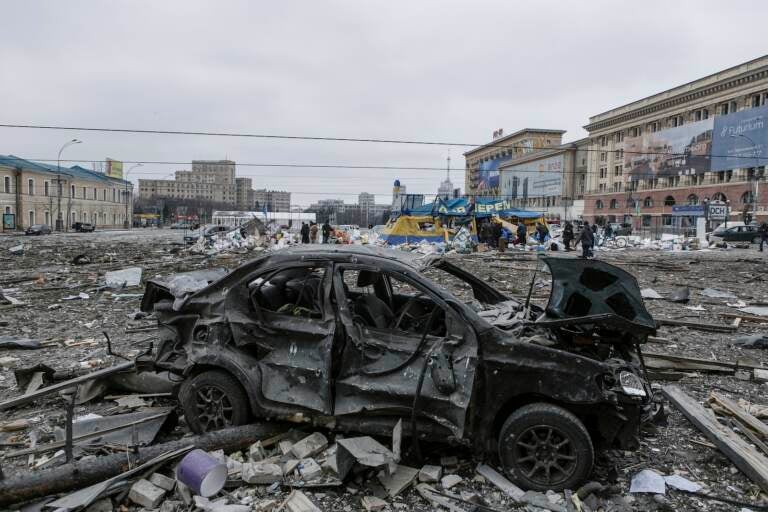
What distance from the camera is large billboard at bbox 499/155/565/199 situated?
83.5 metres

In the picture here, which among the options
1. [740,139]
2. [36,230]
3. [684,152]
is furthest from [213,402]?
[684,152]

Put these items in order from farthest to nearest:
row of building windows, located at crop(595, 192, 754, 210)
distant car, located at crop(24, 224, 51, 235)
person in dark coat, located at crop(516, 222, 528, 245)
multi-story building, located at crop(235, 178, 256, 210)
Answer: multi-story building, located at crop(235, 178, 256, 210)
row of building windows, located at crop(595, 192, 754, 210)
distant car, located at crop(24, 224, 51, 235)
person in dark coat, located at crop(516, 222, 528, 245)

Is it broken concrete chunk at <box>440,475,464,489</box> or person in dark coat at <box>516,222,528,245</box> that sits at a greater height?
person in dark coat at <box>516,222,528,245</box>

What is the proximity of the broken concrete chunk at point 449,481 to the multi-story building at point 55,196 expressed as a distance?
201 feet

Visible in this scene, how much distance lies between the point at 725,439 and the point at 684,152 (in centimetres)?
6049

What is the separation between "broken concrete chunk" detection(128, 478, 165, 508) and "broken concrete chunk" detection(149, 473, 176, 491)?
45 mm

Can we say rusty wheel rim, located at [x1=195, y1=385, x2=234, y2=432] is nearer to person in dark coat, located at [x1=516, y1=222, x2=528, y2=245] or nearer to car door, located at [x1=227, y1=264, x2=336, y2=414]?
car door, located at [x1=227, y1=264, x2=336, y2=414]

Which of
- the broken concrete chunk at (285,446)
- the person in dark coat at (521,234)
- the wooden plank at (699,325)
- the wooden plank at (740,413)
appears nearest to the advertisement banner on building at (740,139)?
the person in dark coat at (521,234)

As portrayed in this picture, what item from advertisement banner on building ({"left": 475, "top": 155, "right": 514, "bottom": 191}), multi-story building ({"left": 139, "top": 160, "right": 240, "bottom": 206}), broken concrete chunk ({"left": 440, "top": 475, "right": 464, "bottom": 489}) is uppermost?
advertisement banner on building ({"left": 475, "top": 155, "right": 514, "bottom": 191})

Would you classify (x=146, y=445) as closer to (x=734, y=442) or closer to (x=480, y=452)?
(x=480, y=452)

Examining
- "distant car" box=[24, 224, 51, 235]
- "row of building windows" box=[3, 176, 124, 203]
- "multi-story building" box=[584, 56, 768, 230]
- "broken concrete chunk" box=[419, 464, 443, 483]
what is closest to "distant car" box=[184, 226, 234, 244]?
"distant car" box=[24, 224, 51, 235]

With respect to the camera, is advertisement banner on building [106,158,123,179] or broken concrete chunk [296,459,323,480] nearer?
broken concrete chunk [296,459,323,480]

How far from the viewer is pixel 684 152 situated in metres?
55.2

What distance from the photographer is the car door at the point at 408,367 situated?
3586 millimetres
